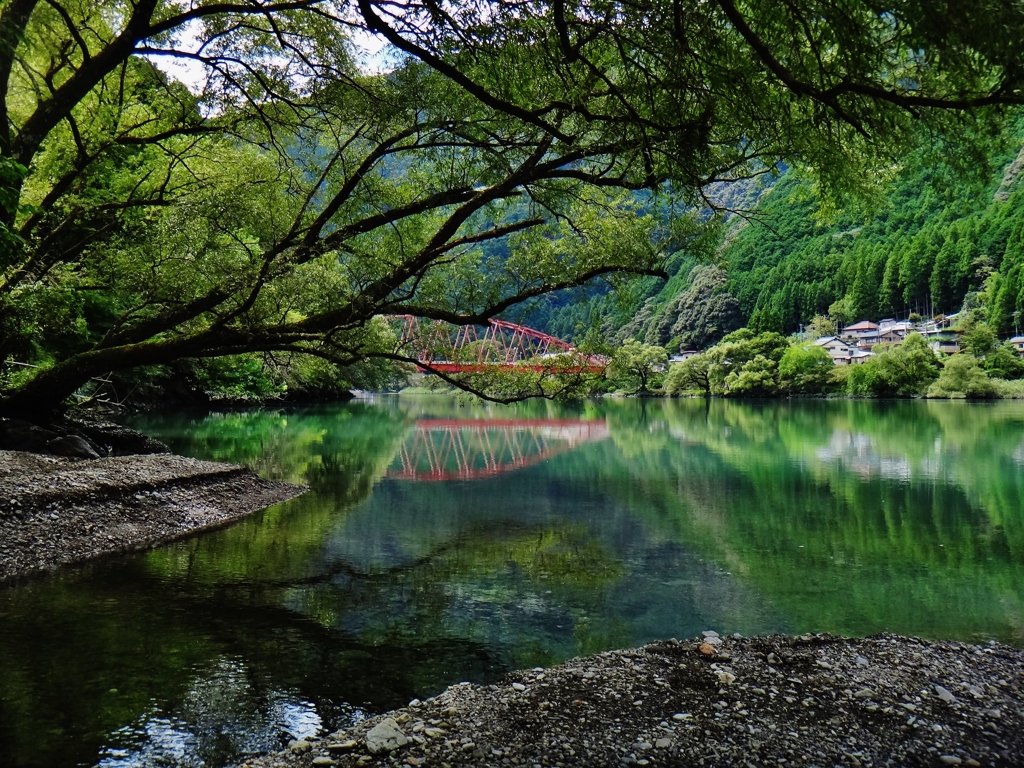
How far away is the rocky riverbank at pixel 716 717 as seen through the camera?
3.67 meters

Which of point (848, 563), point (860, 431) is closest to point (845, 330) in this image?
point (860, 431)

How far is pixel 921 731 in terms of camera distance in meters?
3.96

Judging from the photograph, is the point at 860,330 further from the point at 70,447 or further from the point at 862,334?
the point at 70,447

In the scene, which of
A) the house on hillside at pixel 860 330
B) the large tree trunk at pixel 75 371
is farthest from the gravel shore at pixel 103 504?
the house on hillside at pixel 860 330

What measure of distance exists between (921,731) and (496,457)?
61.5 feet

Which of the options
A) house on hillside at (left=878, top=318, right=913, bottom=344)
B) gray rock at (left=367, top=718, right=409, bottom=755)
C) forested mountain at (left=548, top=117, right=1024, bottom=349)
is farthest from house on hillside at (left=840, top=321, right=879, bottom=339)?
gray rock at (left=367, top=718, right=409, bottom=755)

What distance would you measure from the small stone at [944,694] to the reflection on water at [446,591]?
1.95m

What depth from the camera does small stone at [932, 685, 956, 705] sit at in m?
4.38

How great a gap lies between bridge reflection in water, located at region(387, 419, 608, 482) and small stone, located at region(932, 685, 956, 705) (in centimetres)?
1333

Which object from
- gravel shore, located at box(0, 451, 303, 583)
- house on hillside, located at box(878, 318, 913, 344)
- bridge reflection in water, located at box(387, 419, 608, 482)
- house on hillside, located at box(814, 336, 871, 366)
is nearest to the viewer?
gravel shore, located at box(0, 451, 303, 583)

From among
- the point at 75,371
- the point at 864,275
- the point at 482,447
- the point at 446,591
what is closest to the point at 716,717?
the point at 446,591

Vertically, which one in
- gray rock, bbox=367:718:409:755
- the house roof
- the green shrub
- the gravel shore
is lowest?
the green shrub

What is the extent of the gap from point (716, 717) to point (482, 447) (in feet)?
71.8

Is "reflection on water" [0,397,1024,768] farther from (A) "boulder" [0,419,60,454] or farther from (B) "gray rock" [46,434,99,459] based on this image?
(A) "boulder" [0,419,60,454]
